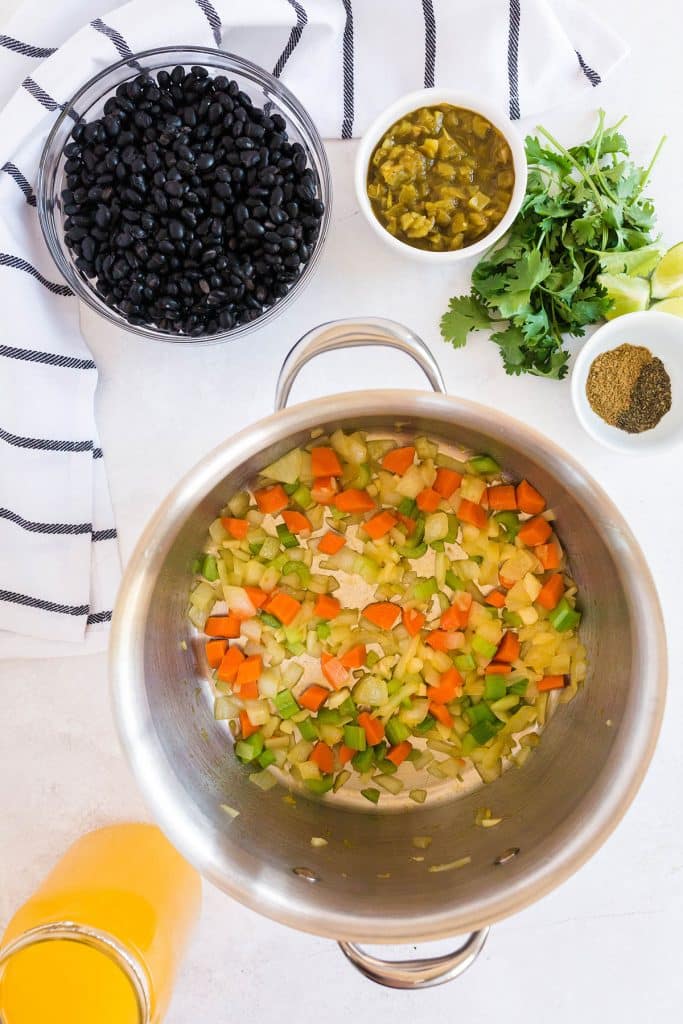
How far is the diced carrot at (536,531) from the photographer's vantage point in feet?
4.53

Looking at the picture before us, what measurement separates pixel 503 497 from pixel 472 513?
64 mm

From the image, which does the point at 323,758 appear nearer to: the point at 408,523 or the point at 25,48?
the point at 408,523

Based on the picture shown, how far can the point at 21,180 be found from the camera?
1399 millimetres

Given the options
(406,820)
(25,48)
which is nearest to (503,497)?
(406,820)

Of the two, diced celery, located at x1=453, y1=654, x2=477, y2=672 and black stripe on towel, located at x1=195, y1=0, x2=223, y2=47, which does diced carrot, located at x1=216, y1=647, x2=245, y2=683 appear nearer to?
diced celery, located at x1=453, y1=654, x2=477, y2=672

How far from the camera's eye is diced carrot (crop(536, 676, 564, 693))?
4.64ft

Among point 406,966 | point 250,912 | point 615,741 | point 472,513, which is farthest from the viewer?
point 250,912

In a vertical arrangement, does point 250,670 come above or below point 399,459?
below

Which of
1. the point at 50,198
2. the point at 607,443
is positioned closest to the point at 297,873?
the point at 607,443

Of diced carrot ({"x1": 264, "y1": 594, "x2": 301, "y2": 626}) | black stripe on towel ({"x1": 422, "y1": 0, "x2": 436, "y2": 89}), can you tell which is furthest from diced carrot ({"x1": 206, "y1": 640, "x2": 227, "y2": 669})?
black stripe on towel ({"x1": 422, "y1": 0, "x2": 436, "y2": 89})

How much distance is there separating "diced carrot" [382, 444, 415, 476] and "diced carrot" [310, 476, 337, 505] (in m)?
0.10

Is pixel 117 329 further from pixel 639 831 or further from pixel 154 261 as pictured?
pixel 639 831

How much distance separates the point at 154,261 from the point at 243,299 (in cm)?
15

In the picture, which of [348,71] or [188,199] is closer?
[188,199]
